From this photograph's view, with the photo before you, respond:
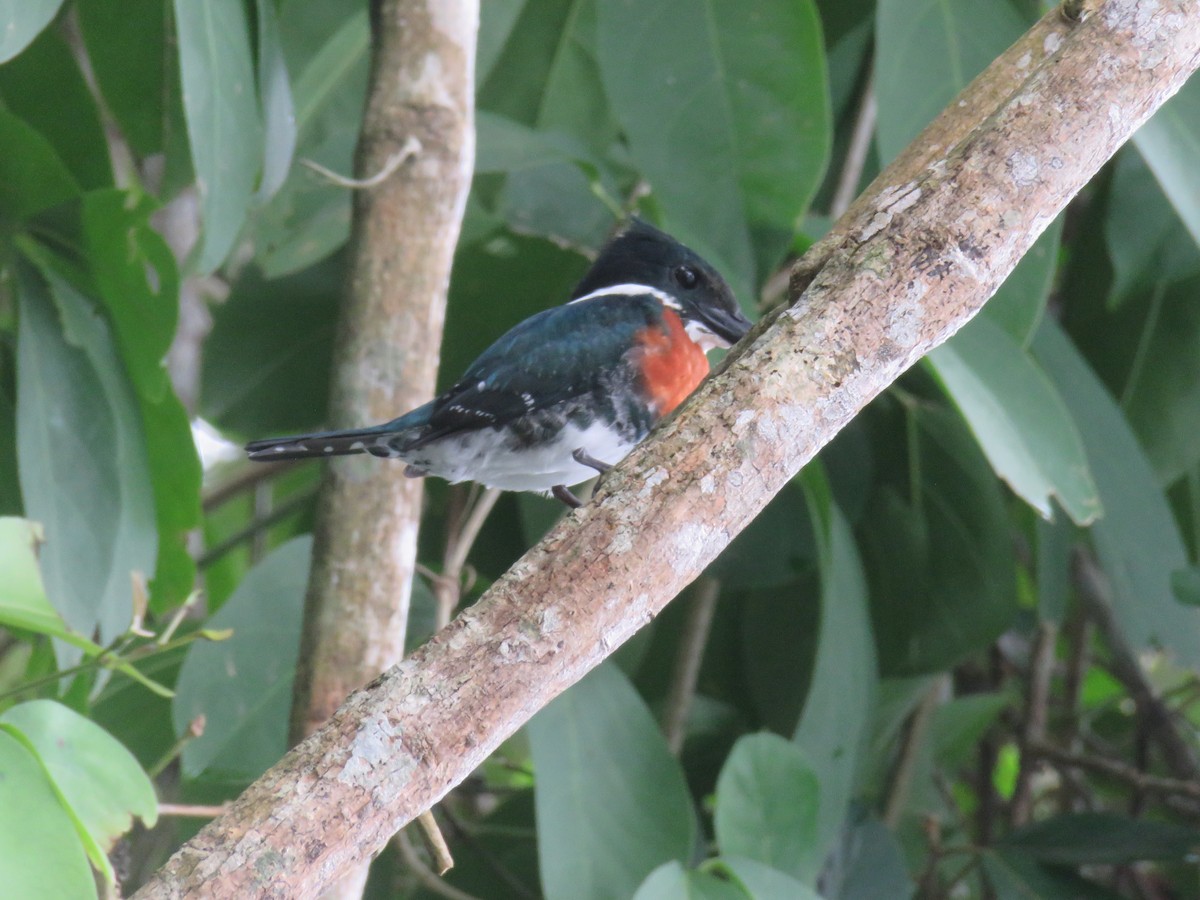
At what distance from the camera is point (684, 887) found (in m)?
1.78

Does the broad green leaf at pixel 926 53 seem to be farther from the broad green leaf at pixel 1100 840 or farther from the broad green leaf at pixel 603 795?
the broad green leaf at pixel 1100 840

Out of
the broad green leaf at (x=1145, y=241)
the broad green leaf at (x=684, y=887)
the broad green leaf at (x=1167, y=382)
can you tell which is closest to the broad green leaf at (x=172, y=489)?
the broad green leaf at (x=684, y=887)

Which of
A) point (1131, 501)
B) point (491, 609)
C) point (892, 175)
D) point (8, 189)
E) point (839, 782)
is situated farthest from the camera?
point (1131, 501)

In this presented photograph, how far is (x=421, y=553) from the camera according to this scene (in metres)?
2.96

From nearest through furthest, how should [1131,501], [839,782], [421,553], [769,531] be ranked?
1. [839,782]
2. [1131,501]
3. [769,531]
4. [421,553]

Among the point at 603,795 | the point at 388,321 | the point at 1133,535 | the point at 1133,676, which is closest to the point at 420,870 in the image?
the point at 603,795

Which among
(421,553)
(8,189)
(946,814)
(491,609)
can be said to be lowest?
(491,609)

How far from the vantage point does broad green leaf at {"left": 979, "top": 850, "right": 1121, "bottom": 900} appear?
8.64 feet

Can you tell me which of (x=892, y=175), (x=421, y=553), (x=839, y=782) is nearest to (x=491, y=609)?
(x=892, y=175)

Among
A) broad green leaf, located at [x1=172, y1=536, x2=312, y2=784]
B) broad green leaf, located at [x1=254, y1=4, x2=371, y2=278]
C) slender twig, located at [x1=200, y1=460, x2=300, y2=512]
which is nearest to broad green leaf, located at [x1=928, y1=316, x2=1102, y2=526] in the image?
broad green leaf, located at [x1=172, y1=536, x2=312, y2=784]

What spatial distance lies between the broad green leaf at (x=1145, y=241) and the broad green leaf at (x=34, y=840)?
2.33 meters

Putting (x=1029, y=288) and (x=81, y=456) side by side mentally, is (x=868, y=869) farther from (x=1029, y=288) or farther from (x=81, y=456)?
(x=81, y=456)

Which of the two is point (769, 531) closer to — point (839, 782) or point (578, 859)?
point (839, 782)

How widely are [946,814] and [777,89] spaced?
1.97 meters
